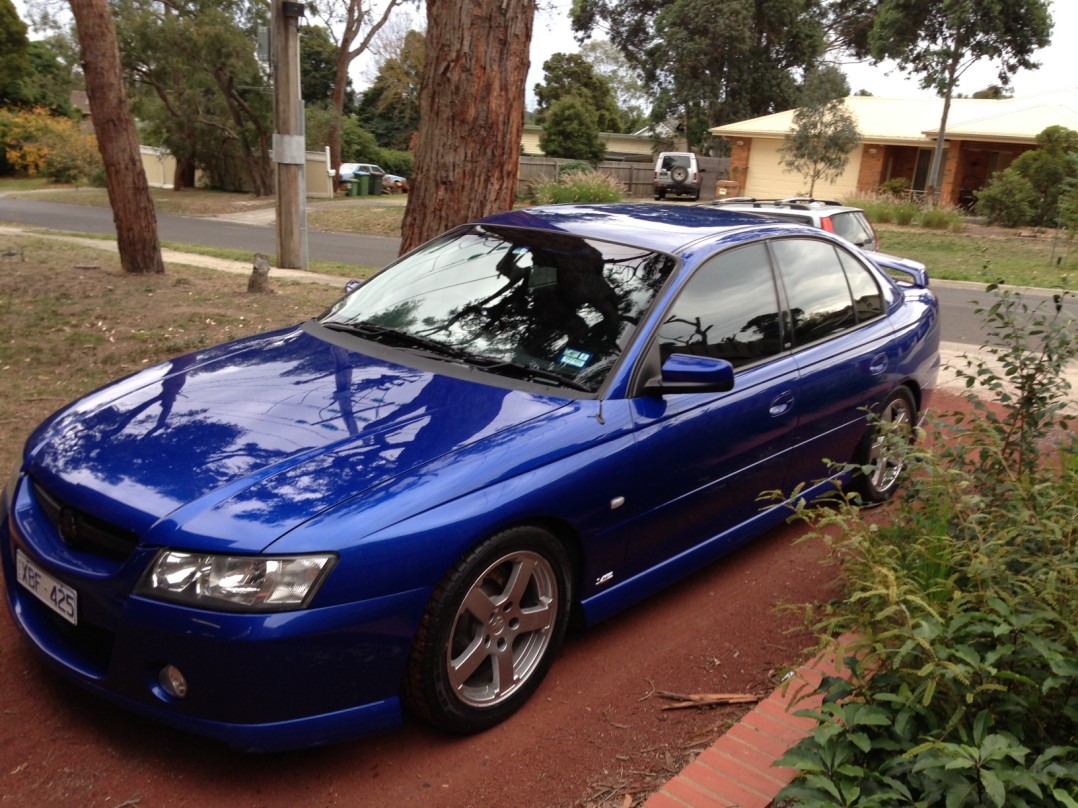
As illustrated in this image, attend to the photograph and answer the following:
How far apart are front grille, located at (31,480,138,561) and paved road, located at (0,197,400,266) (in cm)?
1515

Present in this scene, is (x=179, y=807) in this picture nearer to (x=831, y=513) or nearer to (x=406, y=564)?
(x=406, y=564)

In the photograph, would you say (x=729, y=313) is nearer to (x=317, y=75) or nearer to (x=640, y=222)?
(x=640, y=222)

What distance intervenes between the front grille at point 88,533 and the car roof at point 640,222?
2.38 m

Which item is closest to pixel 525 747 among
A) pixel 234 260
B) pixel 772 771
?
pixel 772 771

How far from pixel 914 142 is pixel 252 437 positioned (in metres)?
39.5

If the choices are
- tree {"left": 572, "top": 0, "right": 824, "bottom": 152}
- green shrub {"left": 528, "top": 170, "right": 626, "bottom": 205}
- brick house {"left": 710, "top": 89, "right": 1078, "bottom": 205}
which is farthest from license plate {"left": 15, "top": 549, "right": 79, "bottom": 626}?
tree {"left": 572, "top": 0, "right": 824, "bottom": 152}

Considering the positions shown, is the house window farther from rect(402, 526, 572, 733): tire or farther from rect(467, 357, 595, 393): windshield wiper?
rect(402, 526, 572, 733): tire

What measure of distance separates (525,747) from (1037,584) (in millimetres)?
1647

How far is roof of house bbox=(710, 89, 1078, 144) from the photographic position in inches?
1398

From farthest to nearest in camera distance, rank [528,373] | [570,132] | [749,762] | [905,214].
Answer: [570,132]
[905,214]
[528,373]
[749,762]

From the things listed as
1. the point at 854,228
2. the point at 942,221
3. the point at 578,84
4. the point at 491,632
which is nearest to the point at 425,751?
the point at 491,632

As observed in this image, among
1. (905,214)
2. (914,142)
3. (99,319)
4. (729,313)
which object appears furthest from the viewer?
(914,142)

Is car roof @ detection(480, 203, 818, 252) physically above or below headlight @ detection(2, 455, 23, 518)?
above

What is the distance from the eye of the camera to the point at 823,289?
4875mm
